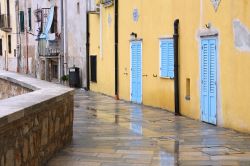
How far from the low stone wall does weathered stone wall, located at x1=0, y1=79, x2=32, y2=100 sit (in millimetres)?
5093

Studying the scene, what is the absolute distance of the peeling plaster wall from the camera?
34.2 feet

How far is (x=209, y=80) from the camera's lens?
12.3 meters

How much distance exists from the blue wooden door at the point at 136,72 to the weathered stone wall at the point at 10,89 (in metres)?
3.94

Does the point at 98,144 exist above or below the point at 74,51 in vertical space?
below

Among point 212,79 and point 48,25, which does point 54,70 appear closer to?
point 48,25

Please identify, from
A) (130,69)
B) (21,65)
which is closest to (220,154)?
(130,69)

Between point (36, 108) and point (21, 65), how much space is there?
103ft

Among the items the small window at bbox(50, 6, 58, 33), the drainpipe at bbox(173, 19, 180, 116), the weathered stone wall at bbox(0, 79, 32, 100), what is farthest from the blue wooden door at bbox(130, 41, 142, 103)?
the small window at bbox(50, 6, 58, 33)

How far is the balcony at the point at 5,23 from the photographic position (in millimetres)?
40469

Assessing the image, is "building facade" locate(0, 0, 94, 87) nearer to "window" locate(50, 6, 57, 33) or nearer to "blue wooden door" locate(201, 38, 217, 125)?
"window" locate(50, 6, 57, 33)

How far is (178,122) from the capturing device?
12.7m

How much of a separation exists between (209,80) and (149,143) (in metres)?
3.18

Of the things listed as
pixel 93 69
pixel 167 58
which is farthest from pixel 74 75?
pixel 167 58

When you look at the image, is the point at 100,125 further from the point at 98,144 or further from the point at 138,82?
the point at 138,82
